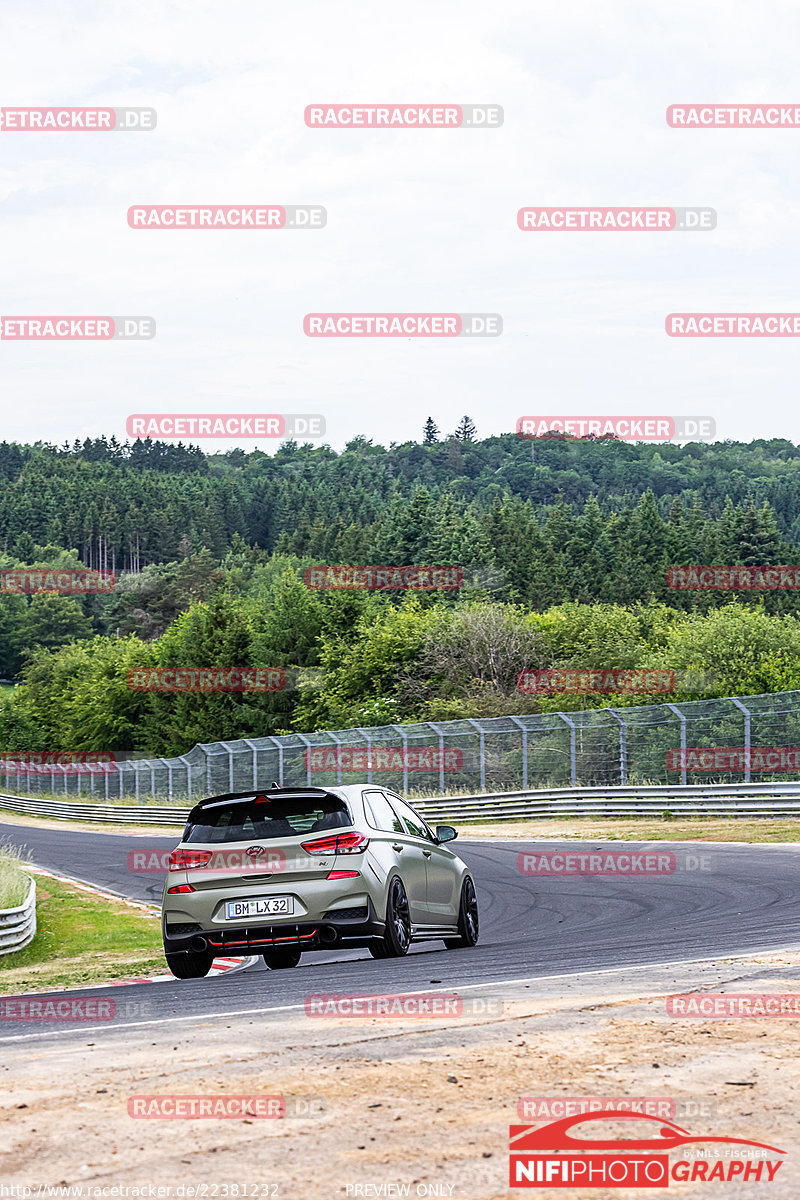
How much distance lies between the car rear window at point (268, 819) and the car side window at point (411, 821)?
1380 millimetres

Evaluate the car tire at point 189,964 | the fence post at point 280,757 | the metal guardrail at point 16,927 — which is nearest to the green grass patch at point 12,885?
the metal guardrail at point 16,927

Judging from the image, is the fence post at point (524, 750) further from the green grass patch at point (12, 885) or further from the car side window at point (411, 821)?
the car side window at point (411, 821)

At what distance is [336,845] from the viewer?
10742 mm

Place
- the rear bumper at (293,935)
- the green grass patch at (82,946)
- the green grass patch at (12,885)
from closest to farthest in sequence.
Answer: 1. the rear bumper at (293,935)
2. the green grass patch at (82,946)
3. the green grass patch at (12,885)

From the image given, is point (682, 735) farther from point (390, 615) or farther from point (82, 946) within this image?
point (390, 615)

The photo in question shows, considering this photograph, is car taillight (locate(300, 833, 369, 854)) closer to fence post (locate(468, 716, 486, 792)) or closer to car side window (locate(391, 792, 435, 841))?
car side window (locate(391, 792, 435, 841))

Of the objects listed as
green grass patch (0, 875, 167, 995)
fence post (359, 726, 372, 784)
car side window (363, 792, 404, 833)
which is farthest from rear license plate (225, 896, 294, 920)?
fence post (359, 726, 372, 784)

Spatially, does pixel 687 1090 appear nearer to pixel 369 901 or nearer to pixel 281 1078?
pixel 281 1078

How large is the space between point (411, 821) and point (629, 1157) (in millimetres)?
7756

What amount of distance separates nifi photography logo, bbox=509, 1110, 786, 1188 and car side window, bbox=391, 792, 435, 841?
284 inches

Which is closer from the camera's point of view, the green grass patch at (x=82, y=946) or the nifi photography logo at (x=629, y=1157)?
the nifi photography logo at (x=629, y=1157)

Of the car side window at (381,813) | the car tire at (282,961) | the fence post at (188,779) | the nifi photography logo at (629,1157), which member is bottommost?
the fence post at (188,779)

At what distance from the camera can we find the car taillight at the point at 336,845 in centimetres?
1073

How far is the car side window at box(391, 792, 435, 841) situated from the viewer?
40.4ft
